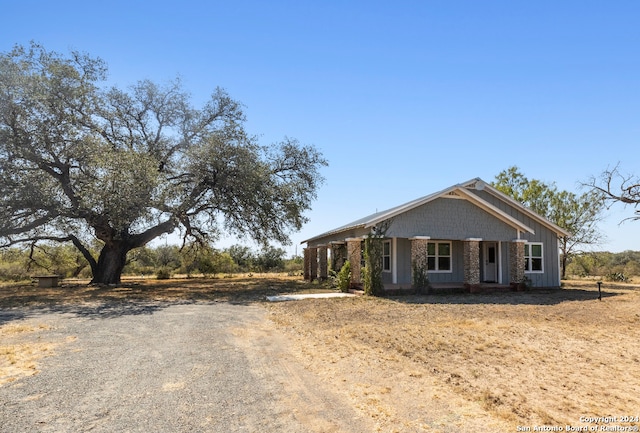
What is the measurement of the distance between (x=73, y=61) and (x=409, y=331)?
22264 mm

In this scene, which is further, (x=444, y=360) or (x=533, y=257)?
(x=533, y=257)

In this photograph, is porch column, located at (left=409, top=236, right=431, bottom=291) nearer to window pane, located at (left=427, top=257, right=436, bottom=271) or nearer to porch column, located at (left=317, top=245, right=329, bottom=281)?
window pane, located at (left=427, top=257, right=436, bottom=271)

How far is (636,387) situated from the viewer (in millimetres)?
5516

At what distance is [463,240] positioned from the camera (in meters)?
19.5

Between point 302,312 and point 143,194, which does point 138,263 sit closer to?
point 143,194

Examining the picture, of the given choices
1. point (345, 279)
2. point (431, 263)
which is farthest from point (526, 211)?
point (345, 279)

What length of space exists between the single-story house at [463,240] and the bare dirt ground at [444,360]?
15.8 ft

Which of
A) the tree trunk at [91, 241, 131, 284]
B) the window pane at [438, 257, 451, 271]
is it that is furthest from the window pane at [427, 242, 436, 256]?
the tree trunk at [91, 241, 131, 284]

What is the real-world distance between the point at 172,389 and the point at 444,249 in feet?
57.0

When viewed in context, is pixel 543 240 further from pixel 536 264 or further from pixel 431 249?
pixel 431 249

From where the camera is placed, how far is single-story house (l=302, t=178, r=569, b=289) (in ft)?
60.0

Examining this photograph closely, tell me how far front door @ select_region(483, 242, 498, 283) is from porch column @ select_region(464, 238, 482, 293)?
11.5ft

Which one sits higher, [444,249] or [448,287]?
[444,249]

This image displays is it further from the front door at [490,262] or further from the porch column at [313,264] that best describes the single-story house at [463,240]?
the porch column at [313,264]
